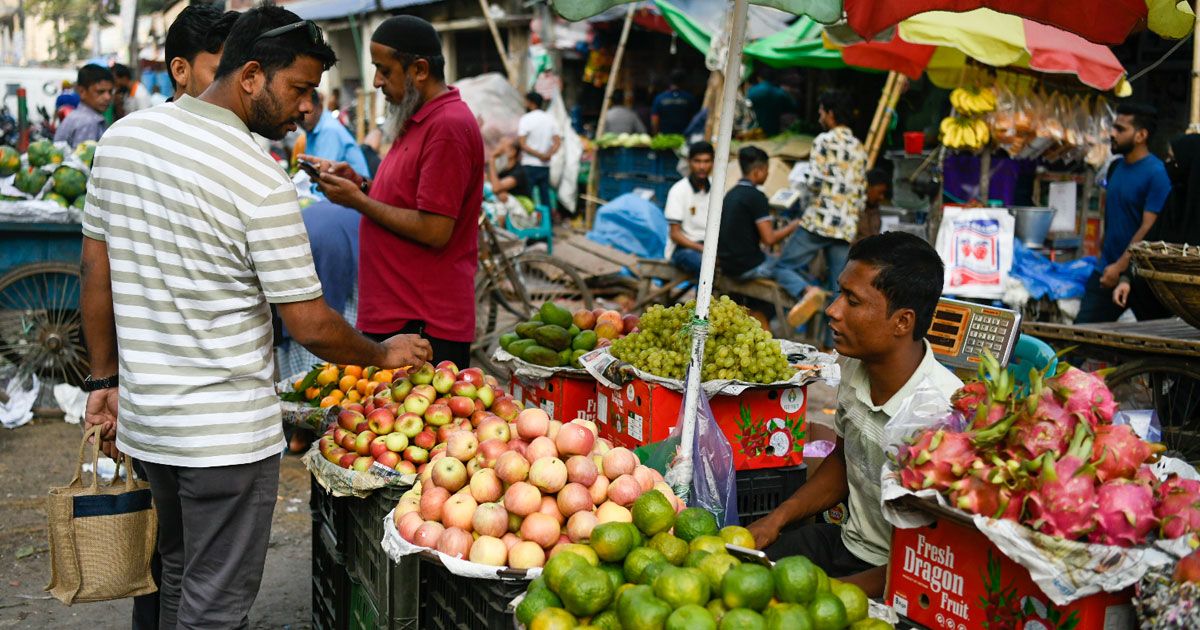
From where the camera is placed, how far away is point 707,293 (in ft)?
10.3

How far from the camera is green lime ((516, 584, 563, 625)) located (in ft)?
7.72

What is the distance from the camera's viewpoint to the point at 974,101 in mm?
8336

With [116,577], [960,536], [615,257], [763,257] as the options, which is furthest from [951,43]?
[116,577]

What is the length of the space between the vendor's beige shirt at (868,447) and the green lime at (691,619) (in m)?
1.04

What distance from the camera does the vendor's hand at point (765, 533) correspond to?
3.20 meters

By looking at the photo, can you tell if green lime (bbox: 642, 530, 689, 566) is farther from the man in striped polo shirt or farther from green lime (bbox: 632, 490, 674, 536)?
the man in striped polo shirt

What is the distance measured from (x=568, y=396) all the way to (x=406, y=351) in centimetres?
104

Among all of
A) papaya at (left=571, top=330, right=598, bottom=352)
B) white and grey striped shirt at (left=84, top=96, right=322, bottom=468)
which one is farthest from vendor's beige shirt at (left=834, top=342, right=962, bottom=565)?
white and grey striped shirt at (left=84, top=96, right=322, bottom=468)

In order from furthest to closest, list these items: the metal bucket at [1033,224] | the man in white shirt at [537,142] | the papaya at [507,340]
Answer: the man in white shirt at [537,142] → the metal bucket at [1033,224] → the papaya at [507,340]

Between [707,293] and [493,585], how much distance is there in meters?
1.11

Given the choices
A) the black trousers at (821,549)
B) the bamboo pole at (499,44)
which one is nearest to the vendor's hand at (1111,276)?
the black trousers at (821,549)

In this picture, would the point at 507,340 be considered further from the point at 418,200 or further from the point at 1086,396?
the point at 1086,396

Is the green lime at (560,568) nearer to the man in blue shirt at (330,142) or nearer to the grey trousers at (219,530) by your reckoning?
the grey trousers at (219,530)

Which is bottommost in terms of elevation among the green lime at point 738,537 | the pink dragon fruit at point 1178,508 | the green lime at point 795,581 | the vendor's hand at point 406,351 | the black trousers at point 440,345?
the green lime at point 738,537
